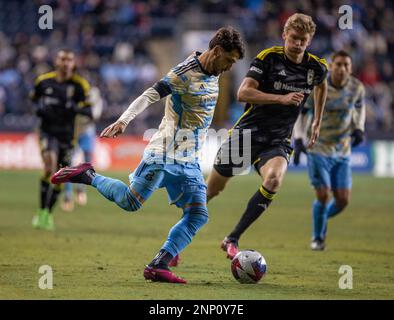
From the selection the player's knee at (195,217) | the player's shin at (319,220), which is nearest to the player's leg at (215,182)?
the player's knee at (195,217)

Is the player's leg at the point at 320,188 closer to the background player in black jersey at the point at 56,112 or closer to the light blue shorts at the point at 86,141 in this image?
the background player in black jersey at the point at 56,112

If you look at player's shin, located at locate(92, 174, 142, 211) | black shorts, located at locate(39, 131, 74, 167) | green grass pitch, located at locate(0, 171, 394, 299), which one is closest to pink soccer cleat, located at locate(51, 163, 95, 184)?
player's shin, located at locate(92, 174, 142, 211)

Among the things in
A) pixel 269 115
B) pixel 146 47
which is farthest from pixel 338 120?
pixel 146 47

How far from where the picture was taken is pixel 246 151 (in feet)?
32.7

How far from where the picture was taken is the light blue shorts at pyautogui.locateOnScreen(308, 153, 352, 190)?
11.9 metres

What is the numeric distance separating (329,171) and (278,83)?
8.76ft

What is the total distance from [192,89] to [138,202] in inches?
46.8

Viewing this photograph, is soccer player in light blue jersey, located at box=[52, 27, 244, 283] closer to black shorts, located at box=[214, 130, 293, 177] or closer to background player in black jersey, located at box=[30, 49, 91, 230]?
black shorts, located at box=[214, 130, 293, 177]

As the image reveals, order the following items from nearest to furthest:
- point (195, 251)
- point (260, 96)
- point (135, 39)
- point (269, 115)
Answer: point (260, 96) < point (269, 115) < point (195, 251) < point (135, 39)

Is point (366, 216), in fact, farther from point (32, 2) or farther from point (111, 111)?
point (32, 2)

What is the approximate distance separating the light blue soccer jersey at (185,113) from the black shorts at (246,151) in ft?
4.44

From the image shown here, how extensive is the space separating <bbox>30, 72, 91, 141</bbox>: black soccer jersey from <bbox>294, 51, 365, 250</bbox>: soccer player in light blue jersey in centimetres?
414

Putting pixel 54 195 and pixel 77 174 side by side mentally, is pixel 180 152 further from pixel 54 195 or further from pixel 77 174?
pixel 54 195
